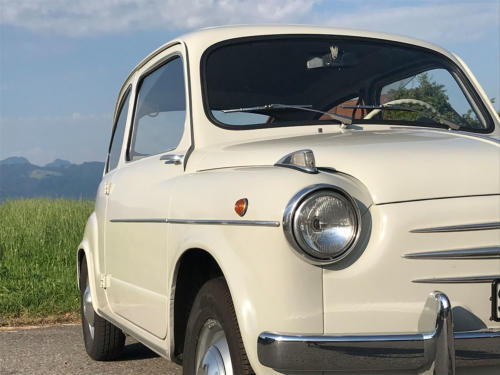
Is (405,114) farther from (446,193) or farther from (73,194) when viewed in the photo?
(73,194)

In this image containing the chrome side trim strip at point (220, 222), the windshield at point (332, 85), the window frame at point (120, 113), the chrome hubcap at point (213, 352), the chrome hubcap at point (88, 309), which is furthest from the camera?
the chrome hubcap at point (88, 309)

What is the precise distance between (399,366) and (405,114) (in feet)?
6.43

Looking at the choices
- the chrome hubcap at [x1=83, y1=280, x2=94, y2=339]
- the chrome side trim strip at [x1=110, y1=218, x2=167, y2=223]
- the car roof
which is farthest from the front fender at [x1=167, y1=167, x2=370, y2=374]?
the chrome hubcap at [x1=83, y1=280, x2=94, y2=339]

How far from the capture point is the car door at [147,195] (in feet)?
12.7

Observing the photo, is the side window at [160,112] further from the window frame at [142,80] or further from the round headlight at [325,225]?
the round headlight at [325,225]

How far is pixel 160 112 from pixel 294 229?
213cm

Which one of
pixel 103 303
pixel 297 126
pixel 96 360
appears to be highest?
pixel 297 126

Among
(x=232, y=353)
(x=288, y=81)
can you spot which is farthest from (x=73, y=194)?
(x=232, y=353)

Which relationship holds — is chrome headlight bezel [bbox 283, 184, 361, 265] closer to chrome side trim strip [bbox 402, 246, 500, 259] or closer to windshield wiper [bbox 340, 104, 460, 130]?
chrome side trim strip [bbox 402, 246, 500, 259]

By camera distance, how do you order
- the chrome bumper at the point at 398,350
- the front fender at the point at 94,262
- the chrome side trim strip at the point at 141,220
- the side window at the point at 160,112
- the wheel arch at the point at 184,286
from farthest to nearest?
the front fender at the point at 94,262
the side window at the point at 160,112
the chrome side trim strip at the point at 141,220
the wheel arch at the point at 184,286
the chrome bumper at the point at 398,350

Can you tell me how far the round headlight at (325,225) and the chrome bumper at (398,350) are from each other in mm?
288

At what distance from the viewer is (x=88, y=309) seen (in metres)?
5.83

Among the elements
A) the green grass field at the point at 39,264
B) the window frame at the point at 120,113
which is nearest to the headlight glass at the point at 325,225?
the window frame at the point at 120,113

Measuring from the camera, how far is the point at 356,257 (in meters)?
2.71
